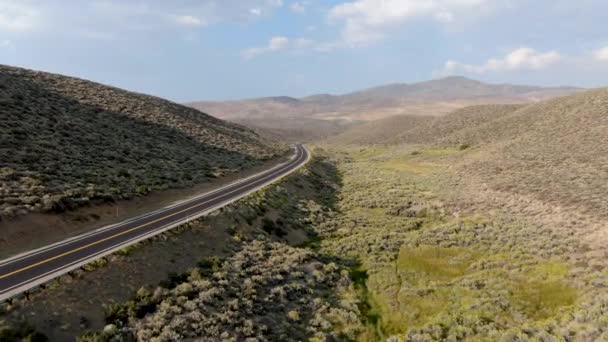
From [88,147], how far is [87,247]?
29.9 metres

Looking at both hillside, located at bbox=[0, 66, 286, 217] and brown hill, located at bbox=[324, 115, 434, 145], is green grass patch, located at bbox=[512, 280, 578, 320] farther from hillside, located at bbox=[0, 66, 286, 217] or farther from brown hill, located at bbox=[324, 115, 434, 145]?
brown hill, located at bbox=[324, 115, 434, 145]

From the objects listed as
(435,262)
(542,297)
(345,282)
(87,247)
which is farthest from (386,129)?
(87,247)

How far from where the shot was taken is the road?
17969 mm

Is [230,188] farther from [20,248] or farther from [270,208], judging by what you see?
[20,248]

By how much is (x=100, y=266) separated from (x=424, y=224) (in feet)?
98.3

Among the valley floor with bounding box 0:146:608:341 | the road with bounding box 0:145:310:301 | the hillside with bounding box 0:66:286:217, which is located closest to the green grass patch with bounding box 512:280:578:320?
the valley floor with bounding box 0:146:608:341

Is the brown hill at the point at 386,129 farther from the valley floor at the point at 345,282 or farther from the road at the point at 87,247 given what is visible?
the road at the point at 87,247

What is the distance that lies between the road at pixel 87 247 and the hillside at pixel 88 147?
5.57 m

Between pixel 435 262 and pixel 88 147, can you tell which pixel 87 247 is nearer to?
pixel 435 262

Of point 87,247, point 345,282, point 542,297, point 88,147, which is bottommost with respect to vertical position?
point 542,297

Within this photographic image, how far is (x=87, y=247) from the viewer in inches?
902

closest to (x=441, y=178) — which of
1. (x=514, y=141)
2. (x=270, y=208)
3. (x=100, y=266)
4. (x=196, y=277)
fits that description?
(x=514, y=141)

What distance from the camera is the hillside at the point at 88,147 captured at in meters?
32.3

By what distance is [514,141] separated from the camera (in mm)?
76812
